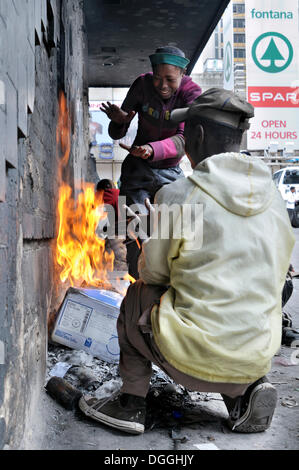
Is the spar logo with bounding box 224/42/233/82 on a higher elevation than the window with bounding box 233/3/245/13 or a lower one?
lower

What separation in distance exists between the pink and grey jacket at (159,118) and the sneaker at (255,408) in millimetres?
1905

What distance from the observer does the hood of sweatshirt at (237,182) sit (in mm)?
1782

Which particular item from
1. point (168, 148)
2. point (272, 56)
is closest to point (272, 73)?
point (272, 56)

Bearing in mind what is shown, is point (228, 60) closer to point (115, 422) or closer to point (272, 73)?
point (272, 73)

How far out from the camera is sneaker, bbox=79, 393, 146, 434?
6.69 feet

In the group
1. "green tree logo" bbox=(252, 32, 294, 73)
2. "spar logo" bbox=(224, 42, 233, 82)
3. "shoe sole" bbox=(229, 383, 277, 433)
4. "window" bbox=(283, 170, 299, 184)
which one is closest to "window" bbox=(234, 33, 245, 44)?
"spar logo" bbox=(224, 42, 233, 82)

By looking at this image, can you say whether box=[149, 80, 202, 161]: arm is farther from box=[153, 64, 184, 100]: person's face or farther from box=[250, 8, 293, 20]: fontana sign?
box=[250, 8, 293, 20]: fontana sign

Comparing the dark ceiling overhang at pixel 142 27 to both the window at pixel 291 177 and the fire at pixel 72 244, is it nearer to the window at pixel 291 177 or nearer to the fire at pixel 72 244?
the fire at pixel 72 244

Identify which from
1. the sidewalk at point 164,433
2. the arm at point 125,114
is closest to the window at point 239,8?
the arm at point 125,114

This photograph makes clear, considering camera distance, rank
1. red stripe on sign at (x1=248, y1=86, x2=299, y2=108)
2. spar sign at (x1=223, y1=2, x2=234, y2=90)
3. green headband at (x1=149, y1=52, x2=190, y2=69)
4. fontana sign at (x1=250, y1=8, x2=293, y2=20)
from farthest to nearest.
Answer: spar sign at (x1=223, y1=2, x2=234, y2=90)
fontana sign at (x1=250, y1=8, x2=293, y2=20)
red stripe on sign at (x1=248, y1=86, x2=299, y2=108)
green headband at (x1=149, y1=52, x2=190, y2=69)

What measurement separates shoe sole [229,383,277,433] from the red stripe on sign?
27.9 m

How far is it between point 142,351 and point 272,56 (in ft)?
99.0

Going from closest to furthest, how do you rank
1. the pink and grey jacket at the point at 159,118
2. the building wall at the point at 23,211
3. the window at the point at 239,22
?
the building wall at the point at 23,211 < the pink and grey jacket at the point at 159,118 < the window at the point at 239,22

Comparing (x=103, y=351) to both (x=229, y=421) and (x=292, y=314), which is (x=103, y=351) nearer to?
(x=229, y=421)
